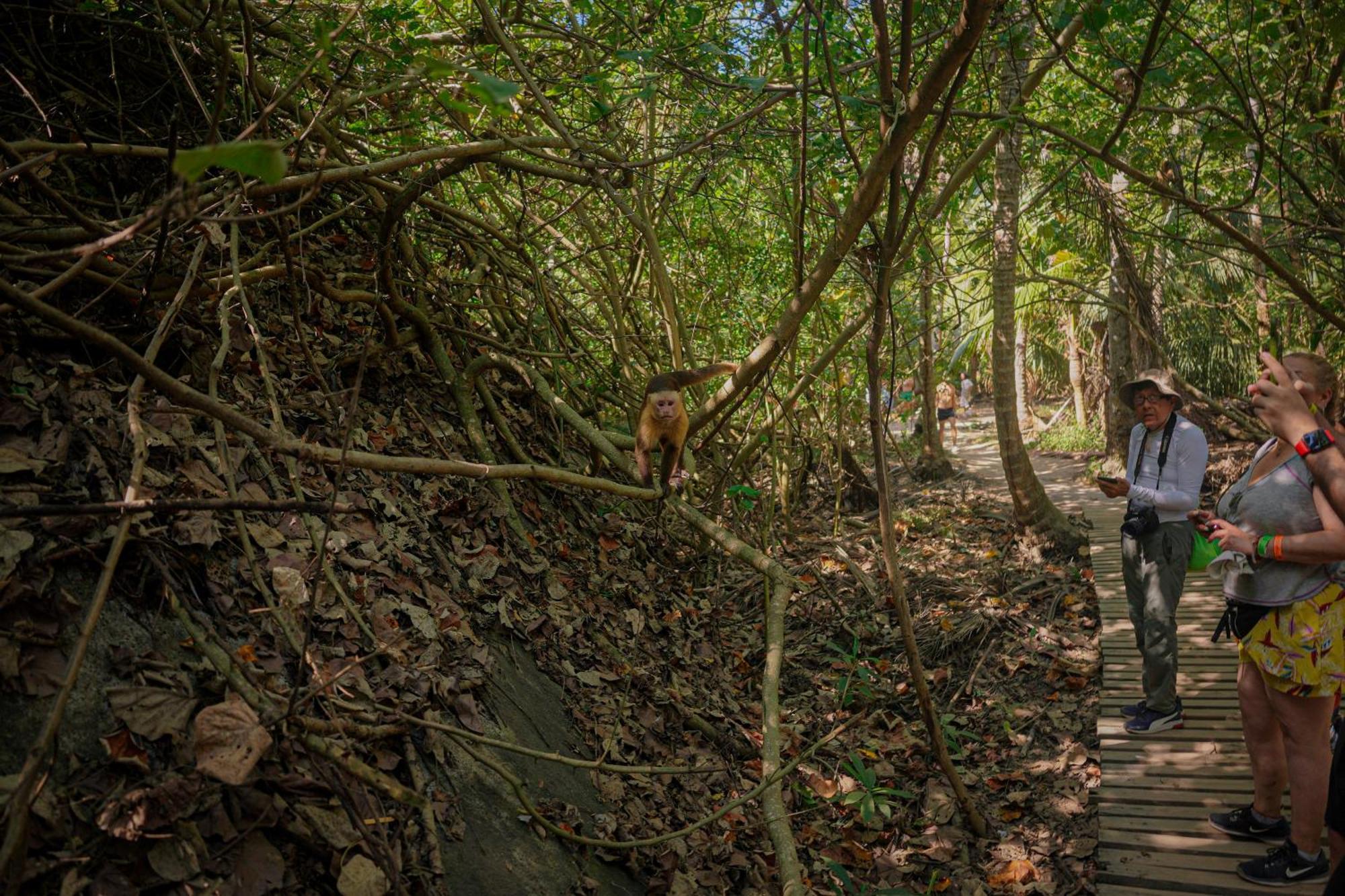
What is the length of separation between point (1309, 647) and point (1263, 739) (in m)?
0.59

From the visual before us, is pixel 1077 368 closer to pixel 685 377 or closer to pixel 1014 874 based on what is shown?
pixel 685 377

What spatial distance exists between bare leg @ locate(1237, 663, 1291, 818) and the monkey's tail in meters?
3.11

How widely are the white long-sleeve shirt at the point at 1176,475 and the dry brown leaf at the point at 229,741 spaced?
4.47 metres

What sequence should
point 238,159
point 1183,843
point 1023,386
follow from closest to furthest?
point 238,159 → point 1183,843 → point 1023,386

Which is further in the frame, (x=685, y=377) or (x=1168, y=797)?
(x=685, y=377)

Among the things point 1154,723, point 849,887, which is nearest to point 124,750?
point 849,887

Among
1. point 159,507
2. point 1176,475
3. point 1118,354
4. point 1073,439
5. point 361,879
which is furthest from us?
point 1073,439

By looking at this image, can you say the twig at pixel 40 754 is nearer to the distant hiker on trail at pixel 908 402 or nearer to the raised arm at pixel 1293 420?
the raised arm at pixel 1293 420

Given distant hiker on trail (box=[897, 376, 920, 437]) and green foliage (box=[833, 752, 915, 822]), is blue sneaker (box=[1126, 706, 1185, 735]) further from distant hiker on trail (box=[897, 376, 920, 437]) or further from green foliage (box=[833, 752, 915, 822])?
distant hiker on trail (box=[897, 376, 920, 437])

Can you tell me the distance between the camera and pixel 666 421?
5.25 meters

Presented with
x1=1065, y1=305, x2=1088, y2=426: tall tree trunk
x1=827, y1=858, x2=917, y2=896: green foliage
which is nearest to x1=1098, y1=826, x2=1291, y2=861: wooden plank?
x1=827, y1=858, x2=917, y2=896: green foliage

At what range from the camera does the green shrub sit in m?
15.5

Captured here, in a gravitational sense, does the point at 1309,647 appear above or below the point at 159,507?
below

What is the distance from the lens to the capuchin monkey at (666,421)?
16.8ft
